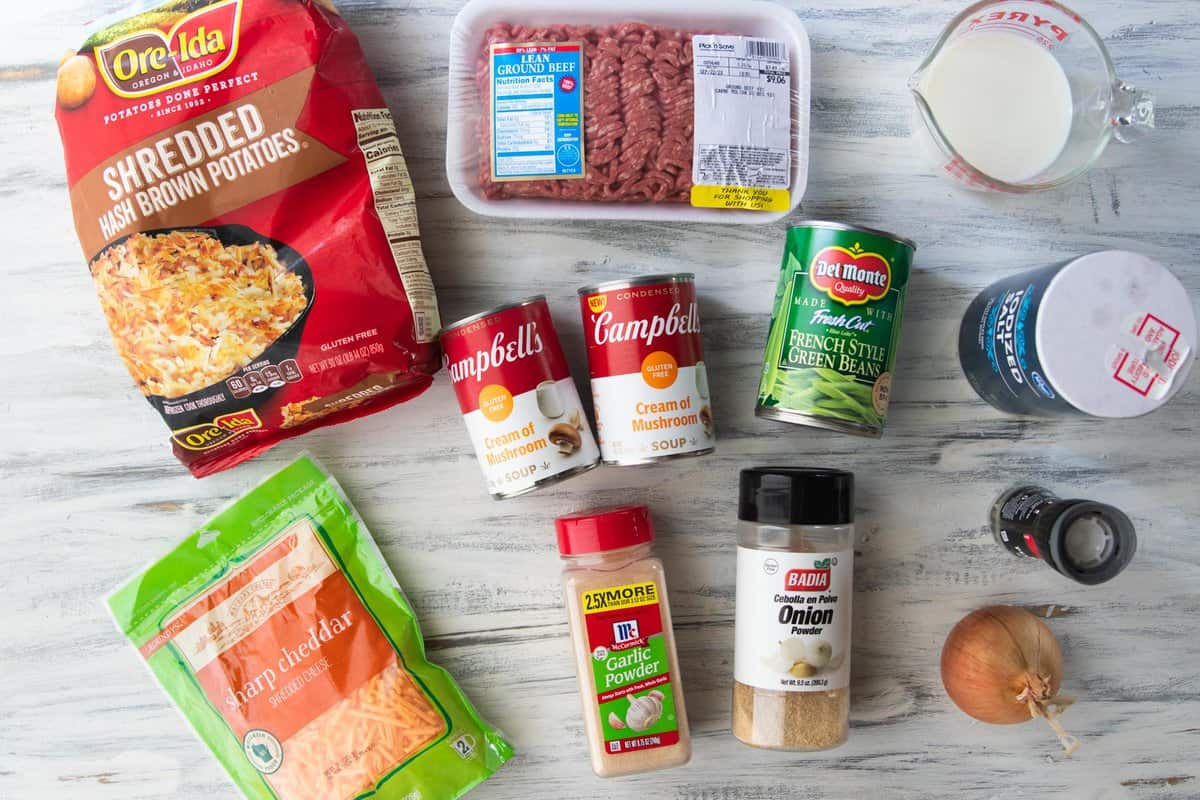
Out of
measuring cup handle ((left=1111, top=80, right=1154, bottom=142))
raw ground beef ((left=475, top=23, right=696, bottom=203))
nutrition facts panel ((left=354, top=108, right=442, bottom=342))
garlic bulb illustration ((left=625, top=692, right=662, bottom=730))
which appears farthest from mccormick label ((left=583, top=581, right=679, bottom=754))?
measuring cup handle ((left=1111, top=80, right=1154, bottom=142))

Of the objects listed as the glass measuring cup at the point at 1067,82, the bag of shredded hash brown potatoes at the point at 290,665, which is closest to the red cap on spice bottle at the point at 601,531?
the bag of shredded hash brown potatoes at the point at 290,665

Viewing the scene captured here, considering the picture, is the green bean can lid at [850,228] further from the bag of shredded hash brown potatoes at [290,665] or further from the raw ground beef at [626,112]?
the bag of shredded hash brown potatoes at [290,665]

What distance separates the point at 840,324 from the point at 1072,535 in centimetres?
38

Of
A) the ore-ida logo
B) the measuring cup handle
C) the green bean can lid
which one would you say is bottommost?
the green bean can lid

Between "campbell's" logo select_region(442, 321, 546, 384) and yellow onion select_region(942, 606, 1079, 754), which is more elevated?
"campbell's" logo select_region(442, 321, 546, 384)

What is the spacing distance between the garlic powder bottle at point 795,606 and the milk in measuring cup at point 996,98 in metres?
0.43

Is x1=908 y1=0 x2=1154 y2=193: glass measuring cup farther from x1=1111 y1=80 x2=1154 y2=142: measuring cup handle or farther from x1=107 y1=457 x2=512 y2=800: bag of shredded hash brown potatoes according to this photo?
x1=107 y1=457 x2=512 y2=800: bag of shredded hash brown potatoes

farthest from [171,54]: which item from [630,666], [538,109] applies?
[630,666]

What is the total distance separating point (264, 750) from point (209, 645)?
0.48 feet

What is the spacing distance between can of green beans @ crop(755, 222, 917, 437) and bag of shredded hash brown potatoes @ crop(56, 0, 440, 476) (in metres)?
0.44

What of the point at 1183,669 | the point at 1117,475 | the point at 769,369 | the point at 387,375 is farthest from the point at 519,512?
the point at 1183,669

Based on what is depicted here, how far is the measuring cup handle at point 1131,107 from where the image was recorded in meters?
0.93

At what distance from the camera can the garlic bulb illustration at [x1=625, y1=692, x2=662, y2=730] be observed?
0.92m

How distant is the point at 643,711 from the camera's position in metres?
0.92
